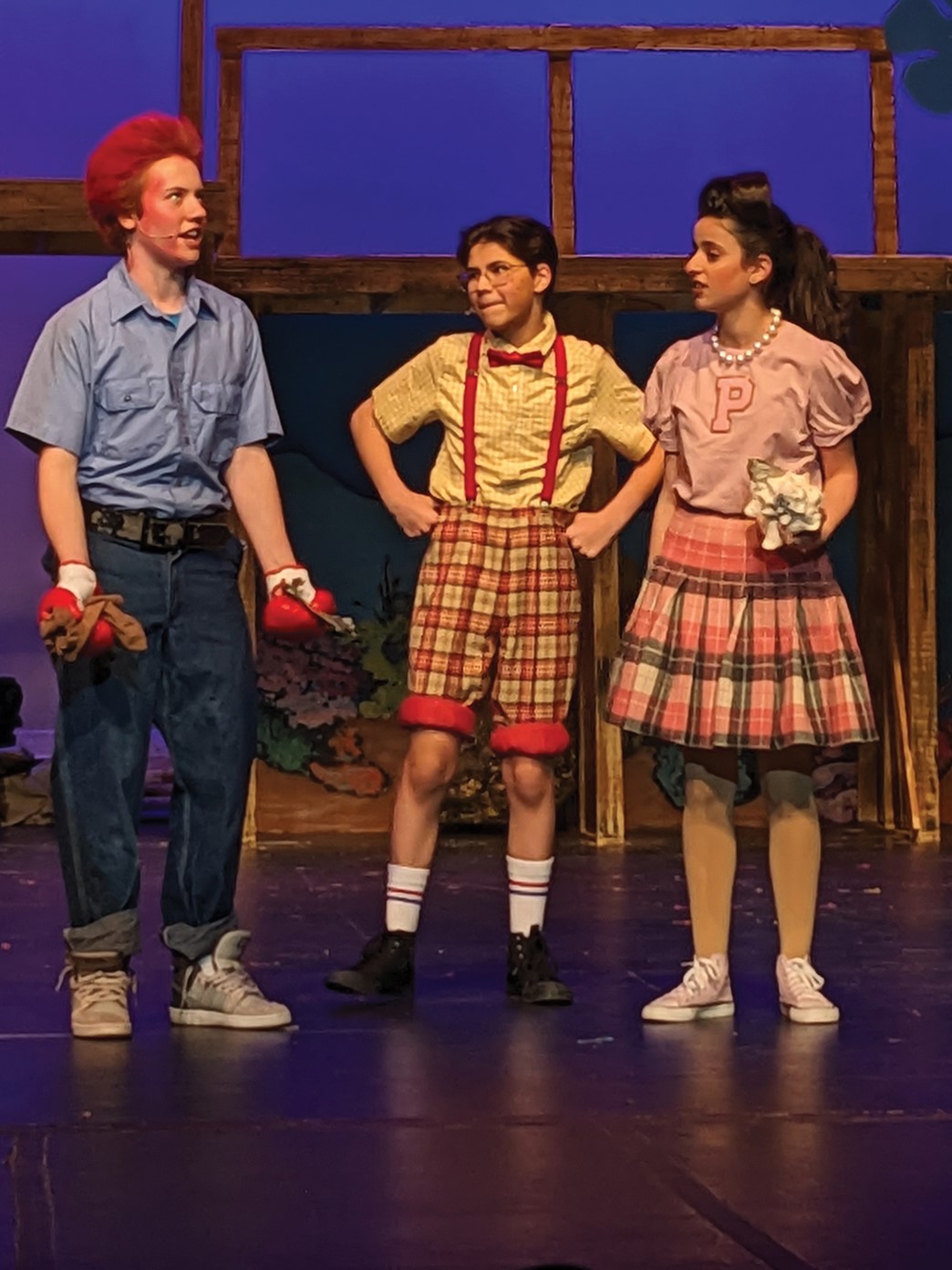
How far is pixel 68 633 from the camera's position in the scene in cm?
338

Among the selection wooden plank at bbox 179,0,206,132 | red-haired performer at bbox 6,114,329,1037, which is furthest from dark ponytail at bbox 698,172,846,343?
wooden plank at bbox 179,0,206,132

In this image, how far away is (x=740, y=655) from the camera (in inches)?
146

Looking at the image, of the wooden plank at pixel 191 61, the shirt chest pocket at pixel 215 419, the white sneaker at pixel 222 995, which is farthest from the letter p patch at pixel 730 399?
the wooden plank at pixel 191 61

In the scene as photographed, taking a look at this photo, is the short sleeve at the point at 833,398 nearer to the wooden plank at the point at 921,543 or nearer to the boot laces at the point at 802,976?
the boot laces at the point at 802,976

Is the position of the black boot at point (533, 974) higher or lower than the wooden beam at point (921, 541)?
lower

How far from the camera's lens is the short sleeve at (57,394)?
3.52 m

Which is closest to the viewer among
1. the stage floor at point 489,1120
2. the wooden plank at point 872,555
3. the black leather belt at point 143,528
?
the stage floor at point 489,1120

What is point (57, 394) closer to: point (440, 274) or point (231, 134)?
point (440, 274)

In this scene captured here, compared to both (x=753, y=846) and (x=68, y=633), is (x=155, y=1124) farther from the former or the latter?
(x=753, y=846)

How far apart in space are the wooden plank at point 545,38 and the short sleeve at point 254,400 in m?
2.90

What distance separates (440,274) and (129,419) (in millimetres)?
2826

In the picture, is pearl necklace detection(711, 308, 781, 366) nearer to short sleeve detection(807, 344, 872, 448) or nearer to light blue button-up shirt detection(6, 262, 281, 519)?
short sleeve detection(807, 344, 872, 448)

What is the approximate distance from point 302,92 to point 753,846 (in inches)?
96.5

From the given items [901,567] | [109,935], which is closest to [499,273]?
[109,935]
